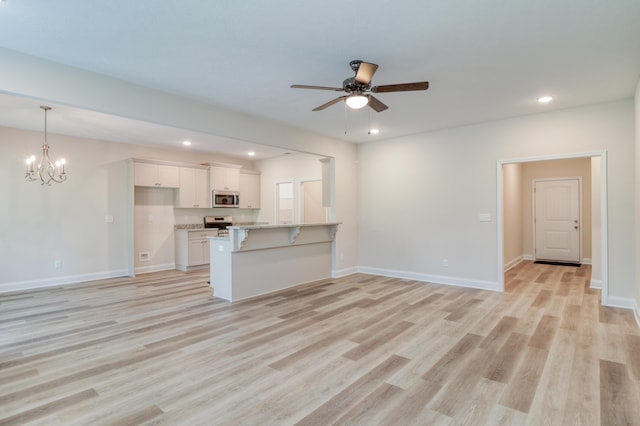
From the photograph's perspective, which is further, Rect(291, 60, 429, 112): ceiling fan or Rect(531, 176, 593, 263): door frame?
Rect(531, 176, 593, 263): door frame

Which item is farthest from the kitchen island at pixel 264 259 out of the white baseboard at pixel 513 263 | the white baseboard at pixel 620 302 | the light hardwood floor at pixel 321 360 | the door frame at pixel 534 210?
the door frame at pixel 534 210

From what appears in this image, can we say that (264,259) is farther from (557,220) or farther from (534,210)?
(557,220)

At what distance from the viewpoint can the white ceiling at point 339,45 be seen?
2340mm

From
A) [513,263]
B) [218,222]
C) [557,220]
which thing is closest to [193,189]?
[218,222]

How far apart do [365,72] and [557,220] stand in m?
7.25

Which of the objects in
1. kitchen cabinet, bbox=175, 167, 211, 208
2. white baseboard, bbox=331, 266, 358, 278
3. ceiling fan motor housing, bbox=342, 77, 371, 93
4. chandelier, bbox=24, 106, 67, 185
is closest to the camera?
ceiling fan motor housing, bbox=342, 77, 371, 93

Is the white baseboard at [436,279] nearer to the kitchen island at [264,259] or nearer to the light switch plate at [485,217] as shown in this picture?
the light switch plate at [485,217]

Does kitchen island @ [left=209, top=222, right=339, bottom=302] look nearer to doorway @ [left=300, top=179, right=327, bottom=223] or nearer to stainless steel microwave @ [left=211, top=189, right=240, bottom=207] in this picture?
doorway @ [left=300, top=179, right=327, bottom=223]

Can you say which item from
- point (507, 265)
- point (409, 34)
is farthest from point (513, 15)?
point (507, 265)

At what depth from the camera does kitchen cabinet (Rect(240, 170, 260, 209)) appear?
8.58m

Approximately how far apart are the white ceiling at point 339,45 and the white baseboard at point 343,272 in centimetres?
333

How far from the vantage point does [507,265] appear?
695 centimetres

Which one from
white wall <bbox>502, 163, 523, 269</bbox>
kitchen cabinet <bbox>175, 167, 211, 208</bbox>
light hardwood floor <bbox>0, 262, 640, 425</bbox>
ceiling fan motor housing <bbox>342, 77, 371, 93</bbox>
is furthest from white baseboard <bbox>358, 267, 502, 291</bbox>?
kitchen cabinet <bbox>175, 167, 211, 208</bbox>

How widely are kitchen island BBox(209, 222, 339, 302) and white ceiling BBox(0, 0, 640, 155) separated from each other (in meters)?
1.90
